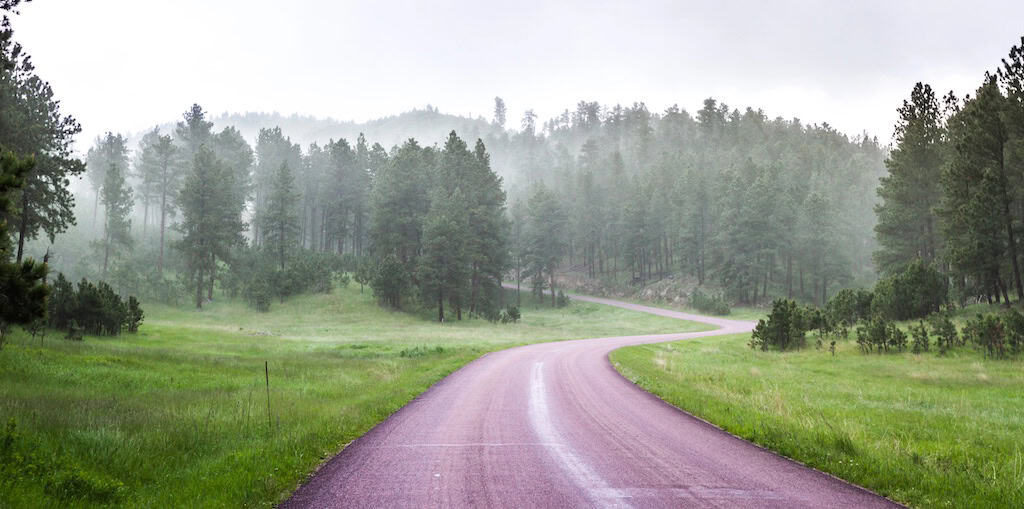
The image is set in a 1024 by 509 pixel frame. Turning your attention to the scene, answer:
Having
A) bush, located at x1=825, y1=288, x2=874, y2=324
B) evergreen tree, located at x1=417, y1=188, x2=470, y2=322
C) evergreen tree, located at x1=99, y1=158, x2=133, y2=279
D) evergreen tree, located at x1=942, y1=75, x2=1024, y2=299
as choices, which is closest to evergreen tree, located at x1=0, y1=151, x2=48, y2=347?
bush, located at x1=825, y1=288, x2=874, y2=324

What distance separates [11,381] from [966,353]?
32.8 m

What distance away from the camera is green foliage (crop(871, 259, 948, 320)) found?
28.7m

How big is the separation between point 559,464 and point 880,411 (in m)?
10.5

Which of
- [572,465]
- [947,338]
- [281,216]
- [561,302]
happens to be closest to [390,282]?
[281,216]

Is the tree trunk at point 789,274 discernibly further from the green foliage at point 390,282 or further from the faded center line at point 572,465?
the faded center line at point 572,465

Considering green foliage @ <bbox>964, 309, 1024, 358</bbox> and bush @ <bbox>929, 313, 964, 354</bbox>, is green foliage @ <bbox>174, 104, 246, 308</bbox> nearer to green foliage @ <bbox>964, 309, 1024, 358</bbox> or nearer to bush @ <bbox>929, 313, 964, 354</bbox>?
bush @ <bbox>929, 313, 964, 354</bbox>

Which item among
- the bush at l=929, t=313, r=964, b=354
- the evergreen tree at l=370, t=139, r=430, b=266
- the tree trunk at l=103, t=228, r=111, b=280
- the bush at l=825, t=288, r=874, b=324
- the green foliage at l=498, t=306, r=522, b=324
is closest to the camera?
the bush at l=929, t=313, r=964, b=354

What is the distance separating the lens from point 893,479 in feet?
21.4

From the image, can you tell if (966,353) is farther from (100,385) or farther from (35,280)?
(100,385)

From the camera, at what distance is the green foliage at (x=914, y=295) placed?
28.7 m

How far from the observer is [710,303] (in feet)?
199

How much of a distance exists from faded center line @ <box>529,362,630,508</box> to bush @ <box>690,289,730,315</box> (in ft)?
174

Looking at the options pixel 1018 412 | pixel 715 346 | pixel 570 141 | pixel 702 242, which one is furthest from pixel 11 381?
pixel 570 141

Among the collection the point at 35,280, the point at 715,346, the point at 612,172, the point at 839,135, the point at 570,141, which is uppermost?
the point at 570,141
